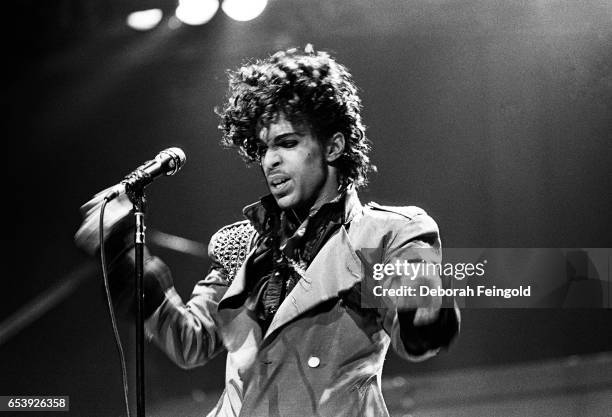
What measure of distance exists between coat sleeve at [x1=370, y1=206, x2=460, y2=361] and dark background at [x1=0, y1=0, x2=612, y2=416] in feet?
0.55

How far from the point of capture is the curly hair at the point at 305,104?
2.75m

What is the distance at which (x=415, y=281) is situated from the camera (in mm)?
2516

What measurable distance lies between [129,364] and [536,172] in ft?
5.56

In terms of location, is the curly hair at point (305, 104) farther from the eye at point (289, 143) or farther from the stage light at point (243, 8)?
the stage light at point (243, 8)

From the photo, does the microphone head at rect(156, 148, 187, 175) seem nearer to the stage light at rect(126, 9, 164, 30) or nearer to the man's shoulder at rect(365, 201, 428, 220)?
the man's shoulder at rect(365, 201, 428, 220)

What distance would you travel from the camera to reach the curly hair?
275 cm

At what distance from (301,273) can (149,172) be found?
26.5 inches

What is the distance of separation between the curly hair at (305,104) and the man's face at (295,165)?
33 millimetres

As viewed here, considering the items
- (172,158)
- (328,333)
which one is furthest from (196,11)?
(328,333)

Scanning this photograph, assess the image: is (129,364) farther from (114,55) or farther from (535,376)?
(535,376)

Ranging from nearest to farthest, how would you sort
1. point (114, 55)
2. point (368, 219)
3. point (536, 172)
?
point (368, 219) → point (536, 172) → point (114, 55)

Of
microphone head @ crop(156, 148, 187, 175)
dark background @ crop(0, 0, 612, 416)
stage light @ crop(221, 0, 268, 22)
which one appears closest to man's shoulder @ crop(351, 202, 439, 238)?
dark background @ crop(0, 0, 612, 416)

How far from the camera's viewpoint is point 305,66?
2838 mm

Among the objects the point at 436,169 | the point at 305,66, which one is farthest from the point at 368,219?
the point at 305,66
